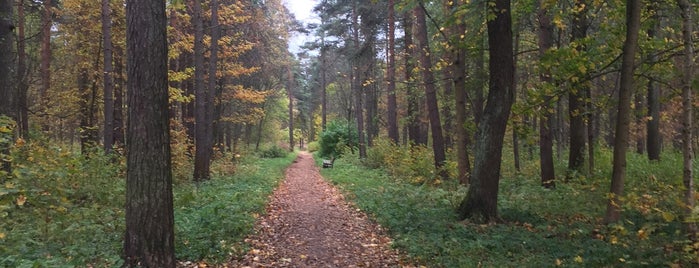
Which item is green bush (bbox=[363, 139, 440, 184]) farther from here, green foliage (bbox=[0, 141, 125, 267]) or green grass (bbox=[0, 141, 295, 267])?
green foliage (bbox=[0, 141, 125, 267])

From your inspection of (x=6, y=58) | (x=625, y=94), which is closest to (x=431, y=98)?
(x=625, y=94)

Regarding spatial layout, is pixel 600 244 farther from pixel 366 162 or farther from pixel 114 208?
pixel 366 162

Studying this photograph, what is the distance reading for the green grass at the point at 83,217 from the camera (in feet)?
18.3

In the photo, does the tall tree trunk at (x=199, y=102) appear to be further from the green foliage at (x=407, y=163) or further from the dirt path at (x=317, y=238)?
the green foliage at (x=407, y=163)

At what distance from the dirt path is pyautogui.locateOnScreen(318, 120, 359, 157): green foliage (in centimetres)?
1933

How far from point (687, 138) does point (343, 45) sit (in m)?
25.0

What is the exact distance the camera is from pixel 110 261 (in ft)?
17.6

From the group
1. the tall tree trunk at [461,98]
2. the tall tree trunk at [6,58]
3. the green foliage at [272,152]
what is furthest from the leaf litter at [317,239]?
the green foliage at [272,152]

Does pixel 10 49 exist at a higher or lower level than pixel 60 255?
higher

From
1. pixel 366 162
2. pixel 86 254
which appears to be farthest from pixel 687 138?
pixel 366 162

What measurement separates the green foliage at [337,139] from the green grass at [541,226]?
18975mm

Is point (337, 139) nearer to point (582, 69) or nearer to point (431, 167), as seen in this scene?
point (431, 167)

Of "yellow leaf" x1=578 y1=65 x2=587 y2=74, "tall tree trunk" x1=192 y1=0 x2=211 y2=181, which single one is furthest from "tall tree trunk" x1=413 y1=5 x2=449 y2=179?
"tall tree trunk" x1=192 y1=0 x2=211 y2=181

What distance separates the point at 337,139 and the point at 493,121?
25.1 meters
